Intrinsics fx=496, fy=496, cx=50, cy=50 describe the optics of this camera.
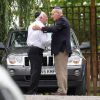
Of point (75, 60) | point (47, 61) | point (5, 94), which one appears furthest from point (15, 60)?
point (5, 94)

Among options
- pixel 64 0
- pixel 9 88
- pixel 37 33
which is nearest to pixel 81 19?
pixel 64 0

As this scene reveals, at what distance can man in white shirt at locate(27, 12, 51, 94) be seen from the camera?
9.57m

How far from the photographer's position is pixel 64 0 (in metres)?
18.6

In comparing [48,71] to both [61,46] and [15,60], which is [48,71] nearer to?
[15,60]

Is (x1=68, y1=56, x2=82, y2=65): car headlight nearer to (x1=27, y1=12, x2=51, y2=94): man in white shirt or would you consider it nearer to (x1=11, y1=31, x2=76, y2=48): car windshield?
(x1=11, y1=31, x2=76, y2=48): car windshield

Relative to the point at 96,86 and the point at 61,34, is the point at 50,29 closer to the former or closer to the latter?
the point at 61,34

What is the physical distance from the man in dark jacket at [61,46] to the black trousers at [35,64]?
13.0 inches

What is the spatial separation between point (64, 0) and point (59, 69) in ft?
30.2

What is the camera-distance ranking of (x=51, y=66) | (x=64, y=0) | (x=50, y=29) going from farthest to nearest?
(x=64, y=0) → (x=51, y=66) → (x=50, y=29)

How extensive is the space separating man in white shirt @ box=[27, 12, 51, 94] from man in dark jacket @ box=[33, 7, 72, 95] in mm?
202

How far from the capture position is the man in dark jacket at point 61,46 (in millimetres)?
9469

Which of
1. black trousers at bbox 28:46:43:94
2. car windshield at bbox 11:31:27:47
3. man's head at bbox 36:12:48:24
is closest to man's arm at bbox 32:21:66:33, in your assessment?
man's head at bbox 36:12:48:24

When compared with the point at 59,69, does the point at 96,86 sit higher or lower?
lower

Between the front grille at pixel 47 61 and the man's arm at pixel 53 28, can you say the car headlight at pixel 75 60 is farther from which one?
the man's arm at pixel 53 28
